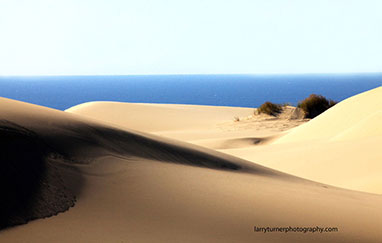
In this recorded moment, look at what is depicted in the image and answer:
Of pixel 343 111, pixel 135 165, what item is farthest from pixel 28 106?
pixel 343 111

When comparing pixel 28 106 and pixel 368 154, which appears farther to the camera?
pixel 368 154

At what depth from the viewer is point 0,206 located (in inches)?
110

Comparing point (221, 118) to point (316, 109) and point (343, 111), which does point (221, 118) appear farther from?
point (343, 111)

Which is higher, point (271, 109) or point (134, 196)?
point (271, 109)

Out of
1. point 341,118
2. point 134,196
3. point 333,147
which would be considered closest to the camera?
point 134,196

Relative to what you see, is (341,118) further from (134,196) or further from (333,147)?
(134,196)

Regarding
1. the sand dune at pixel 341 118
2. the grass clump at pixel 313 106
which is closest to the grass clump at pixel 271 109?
the grass clump at pixel 313 106

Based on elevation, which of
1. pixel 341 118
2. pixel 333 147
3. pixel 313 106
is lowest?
pixel 333 147

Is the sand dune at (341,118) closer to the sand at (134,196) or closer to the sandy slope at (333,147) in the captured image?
the sandy slope at (333,147)

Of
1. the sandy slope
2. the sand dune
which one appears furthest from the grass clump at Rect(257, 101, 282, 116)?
the sand dune

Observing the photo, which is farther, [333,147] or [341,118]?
[341,118]

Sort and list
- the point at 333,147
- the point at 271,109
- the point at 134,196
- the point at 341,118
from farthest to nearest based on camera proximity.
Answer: the point at 271,109 < the point at 341,118 < the point at 333,147 < the point at 134,196

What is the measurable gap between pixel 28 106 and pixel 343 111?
449 inches

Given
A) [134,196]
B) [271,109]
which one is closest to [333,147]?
[134,196]
